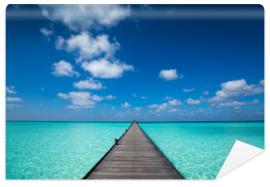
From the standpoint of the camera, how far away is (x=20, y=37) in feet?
19.5

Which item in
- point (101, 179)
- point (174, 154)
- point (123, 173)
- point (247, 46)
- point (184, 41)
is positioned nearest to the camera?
point (101, 179)

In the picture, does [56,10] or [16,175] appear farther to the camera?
[16,175]

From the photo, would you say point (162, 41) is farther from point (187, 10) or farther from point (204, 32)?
point (187, 10)

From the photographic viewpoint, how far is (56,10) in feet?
20.1

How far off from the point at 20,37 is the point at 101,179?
3.30 m

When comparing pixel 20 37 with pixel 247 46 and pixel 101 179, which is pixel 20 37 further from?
pixel 247 46

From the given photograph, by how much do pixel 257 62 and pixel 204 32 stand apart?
1796mm

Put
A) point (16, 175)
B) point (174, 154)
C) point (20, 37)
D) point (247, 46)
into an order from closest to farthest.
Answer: point (20, 37) < point (16, 175) < point (247, 46) < point (174, 154)

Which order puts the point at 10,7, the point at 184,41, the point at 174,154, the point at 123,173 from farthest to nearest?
the point at 174,154 < the point at 184,41 < the point at 10,7 < the point at 123,173

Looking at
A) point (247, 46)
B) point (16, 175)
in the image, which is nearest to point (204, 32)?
point (247, 46)
